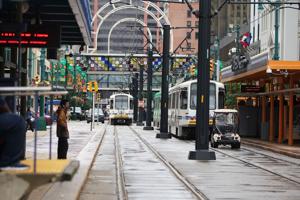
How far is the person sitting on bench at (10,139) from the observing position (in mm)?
7711

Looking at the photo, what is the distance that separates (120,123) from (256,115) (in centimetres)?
3813

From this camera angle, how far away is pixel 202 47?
2489 centimetres

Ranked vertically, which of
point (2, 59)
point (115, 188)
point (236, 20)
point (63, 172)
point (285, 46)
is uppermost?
point (236, 20)

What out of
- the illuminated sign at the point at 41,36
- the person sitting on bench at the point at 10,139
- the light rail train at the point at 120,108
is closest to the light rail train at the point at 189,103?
the illuminated sign at the point at 41,36

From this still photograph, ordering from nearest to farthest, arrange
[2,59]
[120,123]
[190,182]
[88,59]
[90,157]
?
[190,182], [2,59], [90,157], [120,123], [88,59]

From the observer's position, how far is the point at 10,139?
7738mm

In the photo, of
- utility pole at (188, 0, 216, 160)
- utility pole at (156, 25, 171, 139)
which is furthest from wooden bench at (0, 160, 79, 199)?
utility pole at (156, 25, 171, 139)

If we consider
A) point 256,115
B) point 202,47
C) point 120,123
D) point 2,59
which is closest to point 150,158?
point 202,47

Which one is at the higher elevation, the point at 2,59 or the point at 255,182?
the point at 2,59

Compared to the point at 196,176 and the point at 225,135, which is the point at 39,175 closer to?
the point at 196,176

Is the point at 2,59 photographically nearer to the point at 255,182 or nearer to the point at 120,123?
the point at 255,182

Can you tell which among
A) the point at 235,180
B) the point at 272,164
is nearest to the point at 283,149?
the point at 272,164

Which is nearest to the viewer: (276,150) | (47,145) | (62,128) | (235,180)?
(235,180)

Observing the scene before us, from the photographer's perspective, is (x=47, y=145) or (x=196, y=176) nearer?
(x=196, y=176)
